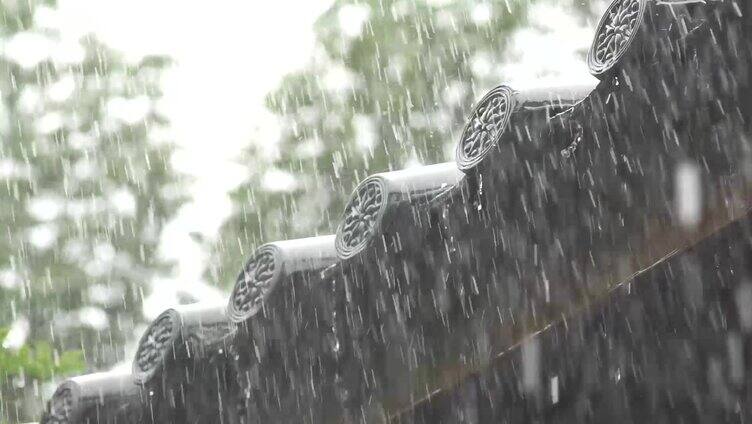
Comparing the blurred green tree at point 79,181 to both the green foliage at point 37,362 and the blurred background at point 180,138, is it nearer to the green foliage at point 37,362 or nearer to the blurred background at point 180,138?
the blurred background at point 180,138

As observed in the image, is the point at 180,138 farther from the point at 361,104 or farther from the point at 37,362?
the point at 37,362

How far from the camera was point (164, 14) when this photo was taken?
15.4 metres

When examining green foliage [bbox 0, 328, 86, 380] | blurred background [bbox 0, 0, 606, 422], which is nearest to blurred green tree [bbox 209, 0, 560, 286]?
blurred background [bbox 0, 0, 606, 422]

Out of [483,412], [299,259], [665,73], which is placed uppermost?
[665,73]

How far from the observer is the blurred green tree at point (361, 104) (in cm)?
1162

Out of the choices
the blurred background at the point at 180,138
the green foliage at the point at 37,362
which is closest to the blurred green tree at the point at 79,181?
the blurred background at the point at 180,138

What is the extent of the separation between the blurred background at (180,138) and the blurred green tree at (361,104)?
0.02m

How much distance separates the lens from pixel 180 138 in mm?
Answer: 13375

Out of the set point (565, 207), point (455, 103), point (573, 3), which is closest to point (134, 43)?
point (455, 103)

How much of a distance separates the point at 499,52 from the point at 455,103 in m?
0.99

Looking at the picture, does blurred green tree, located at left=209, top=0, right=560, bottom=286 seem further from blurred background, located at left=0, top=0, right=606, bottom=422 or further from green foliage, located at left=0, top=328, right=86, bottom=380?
green foliage, located at left=0, top=328, right=86, bottom=380

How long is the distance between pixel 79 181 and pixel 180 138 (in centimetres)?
152

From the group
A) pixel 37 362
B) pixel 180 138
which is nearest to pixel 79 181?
pixel 180 138

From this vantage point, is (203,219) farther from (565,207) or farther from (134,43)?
(565,207)
